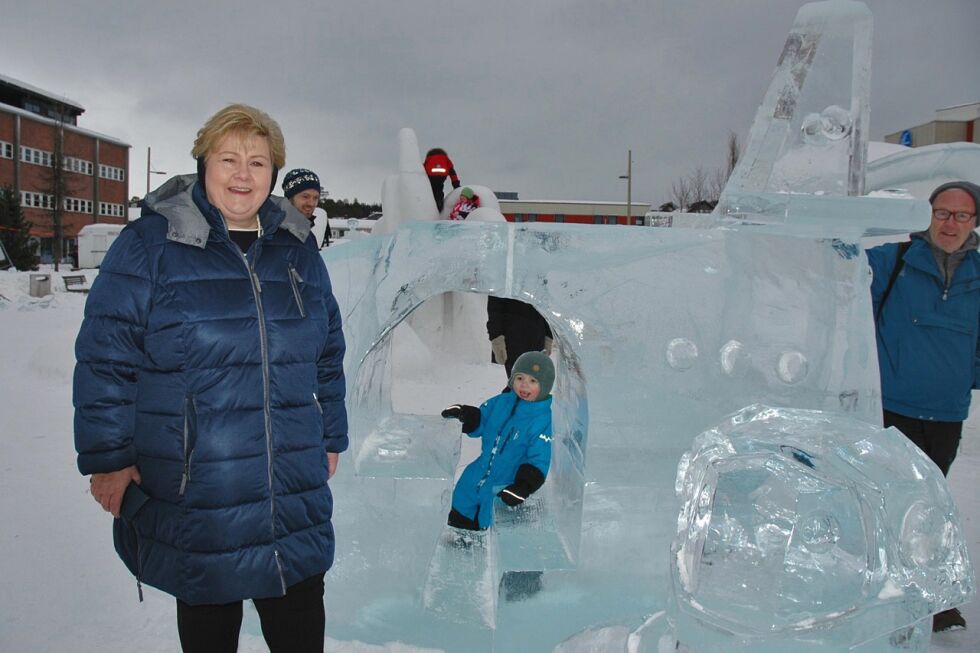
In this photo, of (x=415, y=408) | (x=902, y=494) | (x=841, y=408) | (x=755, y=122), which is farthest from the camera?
(x=415, y=408)

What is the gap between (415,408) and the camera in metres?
6.72

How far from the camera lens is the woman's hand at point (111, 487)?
5.29 ft

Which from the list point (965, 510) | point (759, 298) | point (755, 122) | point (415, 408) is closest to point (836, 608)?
point (759, 298)

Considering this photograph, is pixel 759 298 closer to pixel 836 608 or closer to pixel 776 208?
pixel 776 208

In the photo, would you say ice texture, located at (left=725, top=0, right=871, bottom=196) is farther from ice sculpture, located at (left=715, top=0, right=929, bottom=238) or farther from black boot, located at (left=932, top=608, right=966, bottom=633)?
black boot, located at (left=932, top=608, right=966, bottom=633)

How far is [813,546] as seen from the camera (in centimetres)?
166

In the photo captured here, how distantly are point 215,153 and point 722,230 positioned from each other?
5.85 ft

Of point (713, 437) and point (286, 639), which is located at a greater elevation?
point (713, 437)

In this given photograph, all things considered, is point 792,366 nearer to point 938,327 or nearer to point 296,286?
point 938,327

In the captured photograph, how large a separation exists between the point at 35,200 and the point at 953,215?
4025 centimetres

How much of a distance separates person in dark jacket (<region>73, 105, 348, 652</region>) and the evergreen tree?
26791mm

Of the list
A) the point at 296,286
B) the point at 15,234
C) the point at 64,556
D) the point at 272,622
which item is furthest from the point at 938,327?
the point at 15,234

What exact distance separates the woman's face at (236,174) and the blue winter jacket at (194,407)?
2.2 inches

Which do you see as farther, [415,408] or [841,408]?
[415,408]
